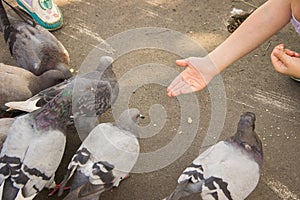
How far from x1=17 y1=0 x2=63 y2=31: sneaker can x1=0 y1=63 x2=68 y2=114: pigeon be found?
2.03ft

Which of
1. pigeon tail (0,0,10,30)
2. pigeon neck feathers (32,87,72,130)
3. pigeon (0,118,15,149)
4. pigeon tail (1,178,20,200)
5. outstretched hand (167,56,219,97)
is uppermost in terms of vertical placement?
outstretched hand (167,56,219,97)

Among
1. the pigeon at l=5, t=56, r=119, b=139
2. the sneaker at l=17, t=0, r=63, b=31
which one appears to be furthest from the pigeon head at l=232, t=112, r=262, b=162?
the sneaker at l=17, t=0, r=63, b=31

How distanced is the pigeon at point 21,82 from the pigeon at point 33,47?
0.13 meters

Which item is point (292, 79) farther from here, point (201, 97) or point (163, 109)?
point (163, 109)

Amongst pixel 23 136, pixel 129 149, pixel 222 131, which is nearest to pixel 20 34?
pixel 23 136

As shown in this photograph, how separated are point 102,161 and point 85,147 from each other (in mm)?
133

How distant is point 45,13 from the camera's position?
138 inches

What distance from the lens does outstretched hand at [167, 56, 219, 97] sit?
2.55 metres

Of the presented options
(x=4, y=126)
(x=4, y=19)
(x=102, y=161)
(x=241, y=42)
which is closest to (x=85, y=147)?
(x=102, y=161)

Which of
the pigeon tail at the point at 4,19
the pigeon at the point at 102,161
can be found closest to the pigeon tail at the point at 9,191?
the pigeon at the point at 102,161

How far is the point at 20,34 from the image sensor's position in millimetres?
3225

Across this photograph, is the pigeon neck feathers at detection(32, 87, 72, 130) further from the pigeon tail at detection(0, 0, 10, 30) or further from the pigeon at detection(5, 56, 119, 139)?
the pigeon tail at detection(0, 0, 10, 30)

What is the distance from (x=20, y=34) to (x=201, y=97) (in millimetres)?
1311

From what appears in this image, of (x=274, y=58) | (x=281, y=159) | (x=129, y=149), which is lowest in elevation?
(x=281, y=159)
